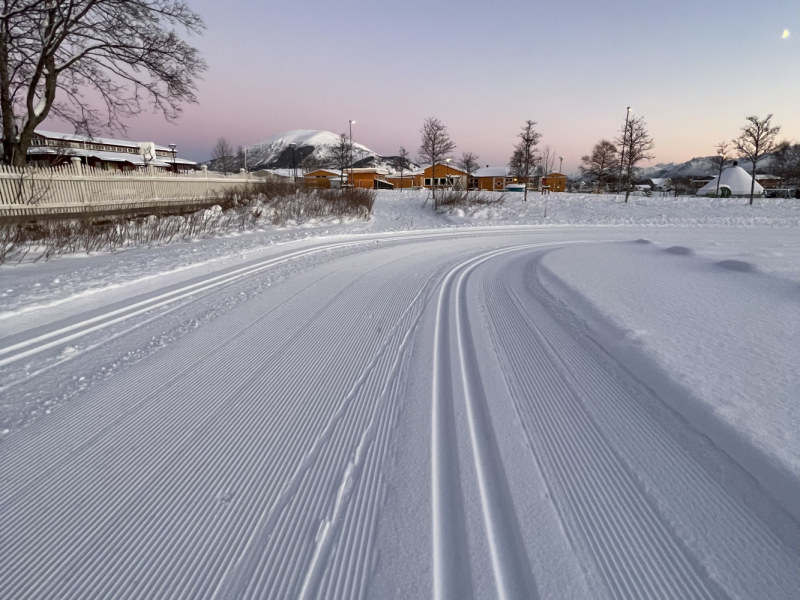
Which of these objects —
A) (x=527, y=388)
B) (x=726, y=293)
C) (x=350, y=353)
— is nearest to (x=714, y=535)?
(x=527, y=388)

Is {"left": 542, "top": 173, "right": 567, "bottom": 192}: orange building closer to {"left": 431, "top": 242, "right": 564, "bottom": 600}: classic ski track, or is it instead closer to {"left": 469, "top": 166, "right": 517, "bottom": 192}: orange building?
{"left": 469, "top": 166, "right": 517, "bottom": 192}: orange building

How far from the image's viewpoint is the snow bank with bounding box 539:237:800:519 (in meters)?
2.99

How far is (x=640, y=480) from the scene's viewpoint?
2762mm

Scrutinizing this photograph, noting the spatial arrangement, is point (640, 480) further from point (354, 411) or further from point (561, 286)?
point (561, 286)

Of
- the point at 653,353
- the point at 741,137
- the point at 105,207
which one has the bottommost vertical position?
the point at 653,353

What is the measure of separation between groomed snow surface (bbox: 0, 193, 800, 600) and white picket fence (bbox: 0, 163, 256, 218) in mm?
9120

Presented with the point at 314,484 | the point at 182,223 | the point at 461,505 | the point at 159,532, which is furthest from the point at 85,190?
the point at 461,505

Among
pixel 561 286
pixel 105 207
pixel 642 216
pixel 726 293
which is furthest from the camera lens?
pixel 642 216

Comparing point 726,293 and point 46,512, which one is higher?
point 726,293

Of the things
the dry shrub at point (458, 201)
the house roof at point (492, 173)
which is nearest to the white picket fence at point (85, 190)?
the dry shrub at point (458, 201)

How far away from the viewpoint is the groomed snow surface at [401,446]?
2.15 metres

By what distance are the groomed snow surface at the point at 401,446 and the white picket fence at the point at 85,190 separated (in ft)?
29.9

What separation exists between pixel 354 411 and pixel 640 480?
218cm

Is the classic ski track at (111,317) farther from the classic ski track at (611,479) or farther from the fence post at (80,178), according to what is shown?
the fence post at (80,178)
